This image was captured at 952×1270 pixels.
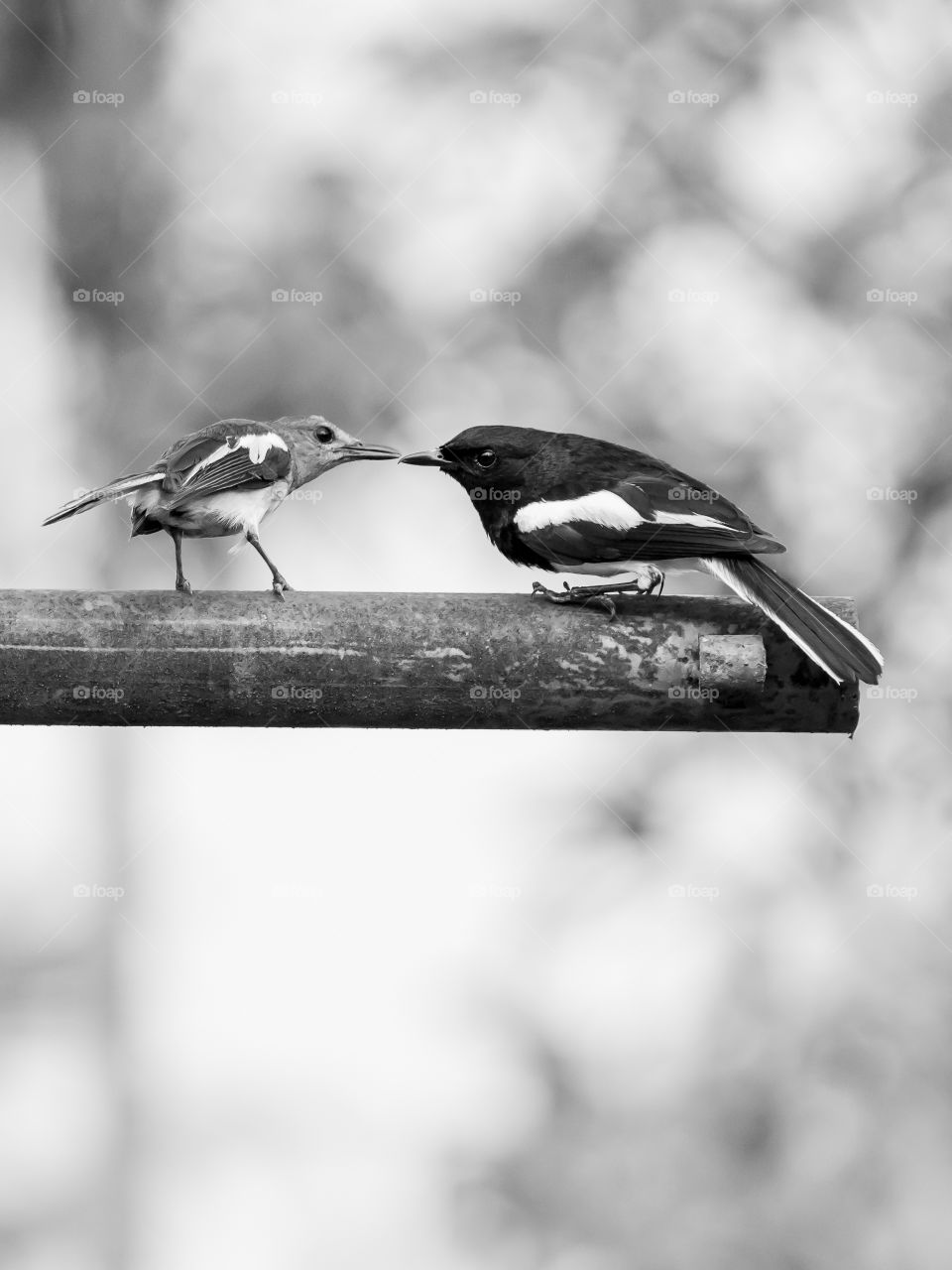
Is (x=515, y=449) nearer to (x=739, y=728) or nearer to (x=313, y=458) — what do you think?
(x=313, y=458)

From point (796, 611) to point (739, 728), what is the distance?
0.28 meters

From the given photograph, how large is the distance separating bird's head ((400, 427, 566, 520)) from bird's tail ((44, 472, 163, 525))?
0.72m

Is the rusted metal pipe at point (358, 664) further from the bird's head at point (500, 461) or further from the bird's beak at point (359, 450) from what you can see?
the bird's beak at point (359, 450)

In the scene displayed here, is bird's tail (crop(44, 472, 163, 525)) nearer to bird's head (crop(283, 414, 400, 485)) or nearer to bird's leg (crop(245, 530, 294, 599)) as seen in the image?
bird's leg (crop(245, 530, 294, 599))

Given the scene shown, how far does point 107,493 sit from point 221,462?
333 millimetres

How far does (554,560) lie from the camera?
327 centimetres

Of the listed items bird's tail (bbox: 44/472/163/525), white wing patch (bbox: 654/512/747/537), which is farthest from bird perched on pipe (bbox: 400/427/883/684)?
bird's tail (bbox: 44/472/163/525)

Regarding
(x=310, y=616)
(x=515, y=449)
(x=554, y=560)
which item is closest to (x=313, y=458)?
(x=515, y=449)

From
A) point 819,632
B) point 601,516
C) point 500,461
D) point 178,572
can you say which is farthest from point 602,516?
point 178,572

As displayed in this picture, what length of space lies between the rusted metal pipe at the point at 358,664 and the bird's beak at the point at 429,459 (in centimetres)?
124

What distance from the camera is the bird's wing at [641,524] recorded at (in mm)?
3090

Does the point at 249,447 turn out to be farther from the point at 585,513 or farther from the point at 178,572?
the point at 585,513

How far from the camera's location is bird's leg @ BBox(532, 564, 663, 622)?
2555mm

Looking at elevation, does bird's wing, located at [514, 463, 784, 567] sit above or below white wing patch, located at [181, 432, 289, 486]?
below
